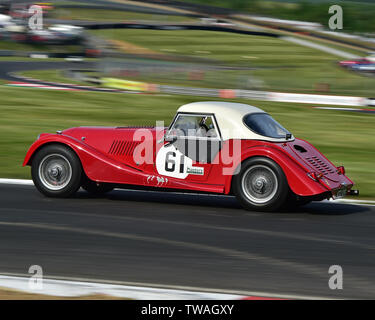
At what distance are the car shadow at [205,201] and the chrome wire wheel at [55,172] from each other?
0.44m

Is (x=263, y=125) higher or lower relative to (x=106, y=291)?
higher

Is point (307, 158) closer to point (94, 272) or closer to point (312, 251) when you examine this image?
point (312, 251)

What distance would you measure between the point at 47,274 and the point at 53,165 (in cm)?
411

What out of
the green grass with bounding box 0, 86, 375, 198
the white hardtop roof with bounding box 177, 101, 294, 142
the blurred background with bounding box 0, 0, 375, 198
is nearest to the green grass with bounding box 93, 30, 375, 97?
the blurred background with bounding box 0, 0, 375, 198

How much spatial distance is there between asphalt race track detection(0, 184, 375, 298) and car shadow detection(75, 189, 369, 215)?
18mm

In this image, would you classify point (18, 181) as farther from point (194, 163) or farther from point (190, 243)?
point (190, 243)

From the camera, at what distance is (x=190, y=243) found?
293 inches


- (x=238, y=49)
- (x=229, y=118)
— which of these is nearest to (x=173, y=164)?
(x=229, y=118)

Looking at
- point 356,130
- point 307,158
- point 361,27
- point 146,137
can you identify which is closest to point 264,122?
point 307,158

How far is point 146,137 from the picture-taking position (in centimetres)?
970

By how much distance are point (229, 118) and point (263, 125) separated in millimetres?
564

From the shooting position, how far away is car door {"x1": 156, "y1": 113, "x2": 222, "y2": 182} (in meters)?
9.42

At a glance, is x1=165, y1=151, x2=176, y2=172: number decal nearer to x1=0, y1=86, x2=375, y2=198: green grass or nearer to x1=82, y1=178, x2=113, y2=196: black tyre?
x1=82, y1=178, x2=113, y2=196: black tyre

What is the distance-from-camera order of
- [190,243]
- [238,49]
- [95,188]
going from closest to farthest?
[190,243]
[95,188]
[238,49]
